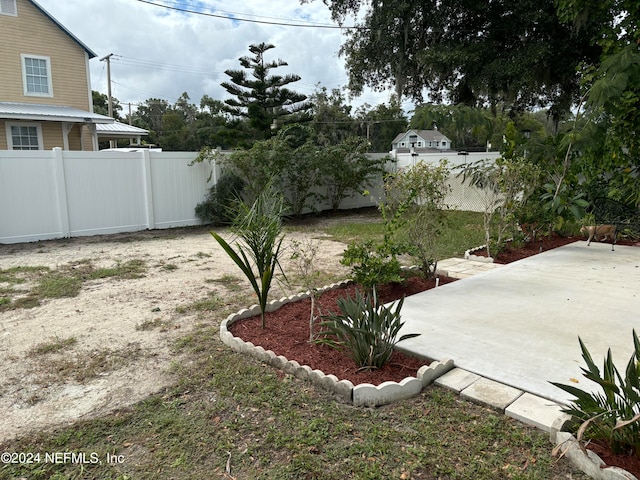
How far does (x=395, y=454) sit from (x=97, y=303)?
345 cm

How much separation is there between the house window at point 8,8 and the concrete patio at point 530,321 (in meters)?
13.5

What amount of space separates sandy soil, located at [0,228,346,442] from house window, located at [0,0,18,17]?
8.66 meters

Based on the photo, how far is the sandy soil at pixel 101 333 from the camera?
247 cm

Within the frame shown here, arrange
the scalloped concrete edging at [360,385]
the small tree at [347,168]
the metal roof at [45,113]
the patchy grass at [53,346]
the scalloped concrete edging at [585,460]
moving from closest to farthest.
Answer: the scalloped concrete edging at [585,460] < the scalloped concrete edging at [360,385] < the patchy grass at [53,346] < the small tree at [347,168] < the metal roof at [45,113]

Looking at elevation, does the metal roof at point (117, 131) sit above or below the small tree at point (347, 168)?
above

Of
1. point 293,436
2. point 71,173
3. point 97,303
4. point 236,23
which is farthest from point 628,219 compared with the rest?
point 236,23

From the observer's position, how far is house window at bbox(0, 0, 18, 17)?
450 inches

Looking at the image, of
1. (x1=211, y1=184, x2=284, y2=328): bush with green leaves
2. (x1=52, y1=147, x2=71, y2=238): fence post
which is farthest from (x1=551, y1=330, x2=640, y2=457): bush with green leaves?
(x1=52, y1=147, x2=71, y2=238): fence post

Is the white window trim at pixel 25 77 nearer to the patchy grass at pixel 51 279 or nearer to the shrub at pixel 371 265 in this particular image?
the patchy grass at pixel 51 279

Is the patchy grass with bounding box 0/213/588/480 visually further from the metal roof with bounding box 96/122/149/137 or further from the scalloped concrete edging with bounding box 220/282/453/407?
the metal roof with bounding box 96/122/149/137

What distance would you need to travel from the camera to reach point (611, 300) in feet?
12.8

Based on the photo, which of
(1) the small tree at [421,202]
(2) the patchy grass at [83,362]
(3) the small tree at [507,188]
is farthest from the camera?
(3) the small tree at [507,188]

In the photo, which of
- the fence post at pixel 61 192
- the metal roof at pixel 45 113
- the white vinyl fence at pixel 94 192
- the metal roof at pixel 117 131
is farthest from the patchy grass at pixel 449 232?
the metal roof at pixel 117 131

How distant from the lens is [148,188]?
341 inches
